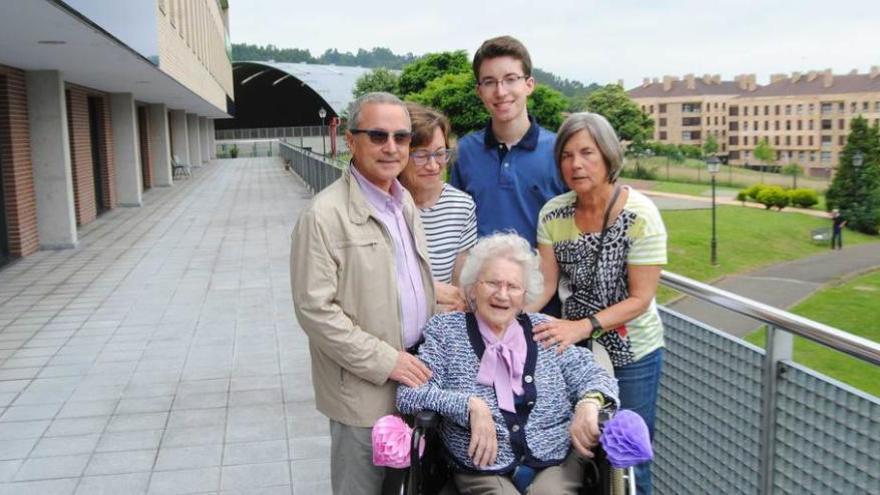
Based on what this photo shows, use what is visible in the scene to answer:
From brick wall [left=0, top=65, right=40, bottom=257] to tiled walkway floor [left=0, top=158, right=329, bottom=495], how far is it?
51 centimetres

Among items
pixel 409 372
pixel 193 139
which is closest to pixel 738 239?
pixel 193 139

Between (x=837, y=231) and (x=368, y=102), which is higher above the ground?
(x=368, y=102)

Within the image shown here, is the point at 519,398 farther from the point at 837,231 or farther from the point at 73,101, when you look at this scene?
the point at 837,231

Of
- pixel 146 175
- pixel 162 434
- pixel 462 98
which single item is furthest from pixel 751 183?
pixel 162 434

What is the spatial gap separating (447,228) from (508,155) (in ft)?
1.24

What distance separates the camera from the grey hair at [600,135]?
278 centimetres

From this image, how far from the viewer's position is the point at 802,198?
68.6 metres

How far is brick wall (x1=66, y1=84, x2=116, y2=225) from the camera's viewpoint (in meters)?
16.6

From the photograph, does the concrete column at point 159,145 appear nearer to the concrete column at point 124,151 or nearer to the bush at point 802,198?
the concrete column at point 124,151

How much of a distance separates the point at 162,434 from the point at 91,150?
→ 15428 millimetres

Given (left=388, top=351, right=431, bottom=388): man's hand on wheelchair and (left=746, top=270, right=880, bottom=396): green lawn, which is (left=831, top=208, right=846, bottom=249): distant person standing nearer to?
(left=746, top=270, right=880, bottom=396): green lawn

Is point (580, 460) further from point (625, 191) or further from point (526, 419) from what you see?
point (625, 191)

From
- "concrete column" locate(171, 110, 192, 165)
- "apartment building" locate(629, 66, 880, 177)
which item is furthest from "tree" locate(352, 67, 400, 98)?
"apartment building" locate(629, 66, 880, 177)

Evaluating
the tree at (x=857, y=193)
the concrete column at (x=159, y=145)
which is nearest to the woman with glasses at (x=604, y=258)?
the concrete column at (x=159, y=145)
